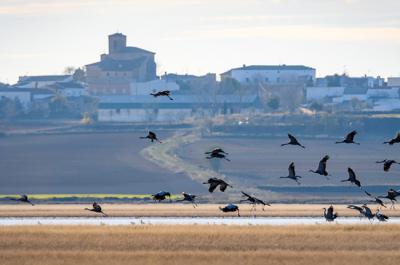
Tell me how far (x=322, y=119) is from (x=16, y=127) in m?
34.3

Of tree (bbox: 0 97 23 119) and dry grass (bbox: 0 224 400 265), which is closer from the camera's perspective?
dry grass (bbox: 0 224 400 265)

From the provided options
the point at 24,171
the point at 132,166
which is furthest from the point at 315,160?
the point at 24,171

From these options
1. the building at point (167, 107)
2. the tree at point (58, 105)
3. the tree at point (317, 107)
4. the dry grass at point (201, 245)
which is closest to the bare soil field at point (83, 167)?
the tree at point (317, 107)

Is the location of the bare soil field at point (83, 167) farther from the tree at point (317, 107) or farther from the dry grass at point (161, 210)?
the tree at point (317, 107)

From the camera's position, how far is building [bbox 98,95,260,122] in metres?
180

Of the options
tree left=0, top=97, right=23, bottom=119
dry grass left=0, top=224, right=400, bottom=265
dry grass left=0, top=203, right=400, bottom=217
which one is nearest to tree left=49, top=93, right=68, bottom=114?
tree left=0, top=97, right=23, bottom=119

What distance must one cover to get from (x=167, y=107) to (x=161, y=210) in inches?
3889

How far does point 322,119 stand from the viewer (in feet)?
501

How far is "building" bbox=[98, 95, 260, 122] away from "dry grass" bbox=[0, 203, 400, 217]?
84.0 metres

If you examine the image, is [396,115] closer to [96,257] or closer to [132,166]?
[132,166]

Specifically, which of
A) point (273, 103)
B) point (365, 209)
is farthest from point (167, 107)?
point (365, 209)

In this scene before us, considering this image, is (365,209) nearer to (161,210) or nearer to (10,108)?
(161,210)

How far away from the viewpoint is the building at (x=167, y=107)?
179500 millimetres

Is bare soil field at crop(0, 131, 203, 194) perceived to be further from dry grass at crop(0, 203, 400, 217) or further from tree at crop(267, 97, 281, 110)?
tree at crop(267, 97, 281, 110)
